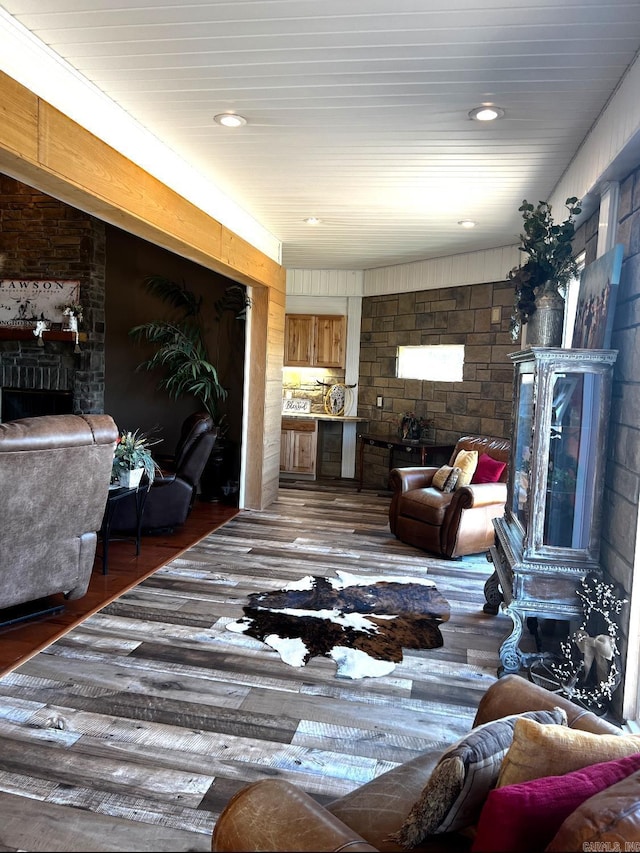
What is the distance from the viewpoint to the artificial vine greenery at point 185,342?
264 inches

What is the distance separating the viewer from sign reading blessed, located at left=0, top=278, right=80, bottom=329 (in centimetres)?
686

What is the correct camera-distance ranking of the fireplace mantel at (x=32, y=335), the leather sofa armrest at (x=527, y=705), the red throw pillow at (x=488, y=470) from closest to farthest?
the leather sofa armrest at (x=527, y=705), the red throw pillow at (x=488, y=470), the fireplace mantel at (x=32, y=335)

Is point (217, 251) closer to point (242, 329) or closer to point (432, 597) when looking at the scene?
point (242, 329)

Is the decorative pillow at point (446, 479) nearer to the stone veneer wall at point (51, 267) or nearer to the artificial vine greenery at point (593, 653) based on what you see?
the artificial vine greenery at point (593, 653)

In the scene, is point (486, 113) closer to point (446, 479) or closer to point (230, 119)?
point (230, 119)

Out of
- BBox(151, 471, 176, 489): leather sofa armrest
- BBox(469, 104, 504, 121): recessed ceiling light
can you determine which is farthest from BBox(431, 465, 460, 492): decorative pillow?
BBox(469, 104, 504, 121): recessed ceiling light

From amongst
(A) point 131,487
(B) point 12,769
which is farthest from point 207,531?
(B) point 12,769

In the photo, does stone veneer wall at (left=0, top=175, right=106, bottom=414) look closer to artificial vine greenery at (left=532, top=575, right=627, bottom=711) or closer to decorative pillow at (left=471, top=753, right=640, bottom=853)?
artificial vine greenery at (left=532, top=575, right=627, bottom=711)

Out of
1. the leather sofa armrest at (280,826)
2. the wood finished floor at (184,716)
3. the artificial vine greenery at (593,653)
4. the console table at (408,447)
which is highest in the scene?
the console table at (408,447)

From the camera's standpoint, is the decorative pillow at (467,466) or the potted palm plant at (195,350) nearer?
the decorative pillow at (467,466)

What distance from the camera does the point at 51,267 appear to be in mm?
6887

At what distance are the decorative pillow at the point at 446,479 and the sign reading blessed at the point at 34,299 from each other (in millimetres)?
4413

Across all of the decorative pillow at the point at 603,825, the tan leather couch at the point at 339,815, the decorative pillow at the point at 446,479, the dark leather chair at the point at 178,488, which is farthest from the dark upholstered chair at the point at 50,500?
the decorative pillow at the point at 446,479

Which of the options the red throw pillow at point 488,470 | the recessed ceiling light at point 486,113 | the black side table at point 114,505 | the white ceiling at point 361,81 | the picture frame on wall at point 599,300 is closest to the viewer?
the white ceiling at point 361,81
